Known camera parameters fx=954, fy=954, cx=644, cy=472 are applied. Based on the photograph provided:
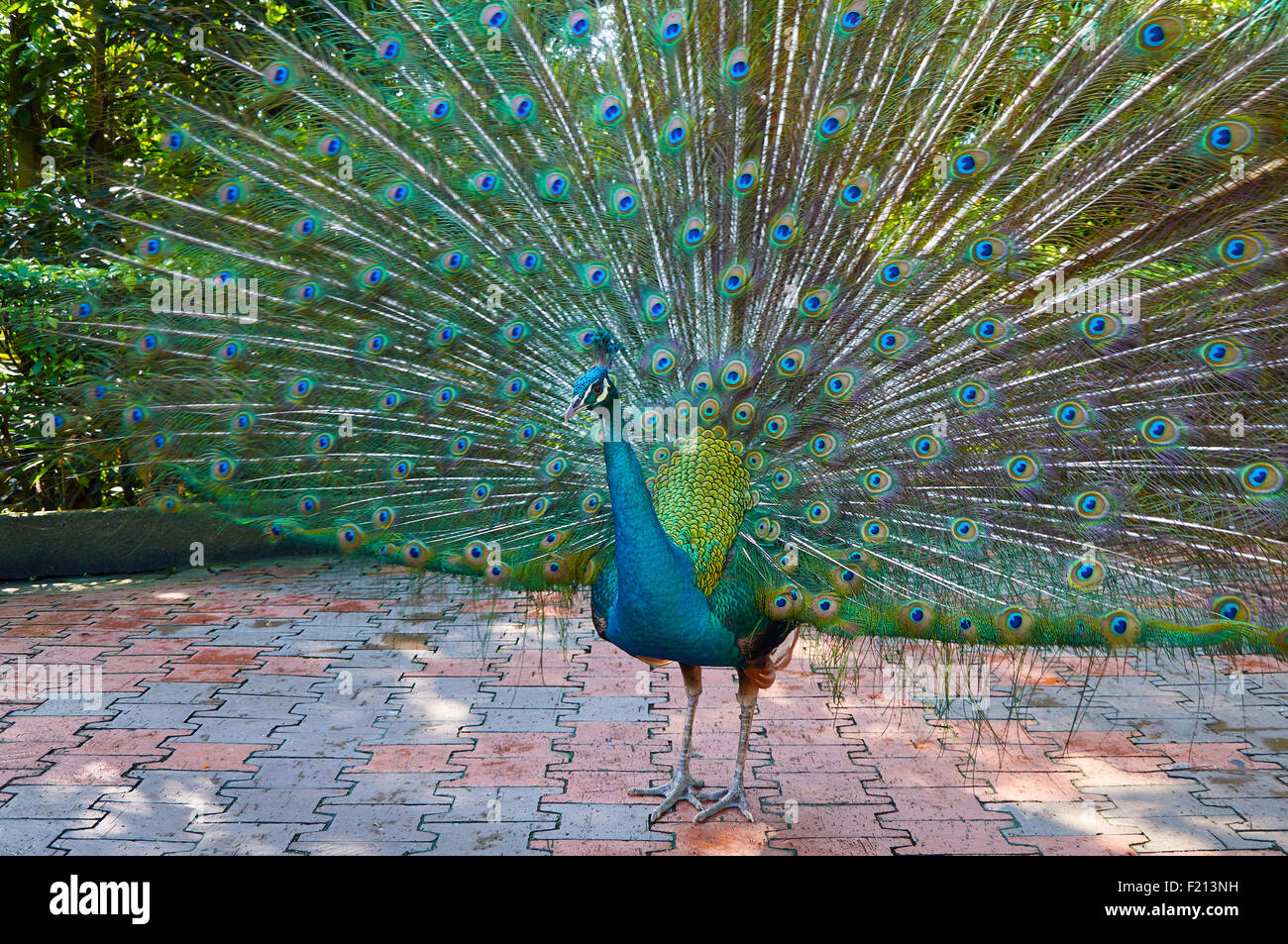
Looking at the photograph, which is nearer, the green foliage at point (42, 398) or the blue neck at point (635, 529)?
the blue neck at point (635, 529)

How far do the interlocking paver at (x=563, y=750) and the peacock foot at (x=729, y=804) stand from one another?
4cm

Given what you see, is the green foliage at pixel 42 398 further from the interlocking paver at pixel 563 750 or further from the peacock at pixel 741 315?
the interlocking paver at pixel 563 750

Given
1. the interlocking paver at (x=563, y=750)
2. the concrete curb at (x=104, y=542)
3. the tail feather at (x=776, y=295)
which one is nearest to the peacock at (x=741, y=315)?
the tail feather at (x=776, y=295)

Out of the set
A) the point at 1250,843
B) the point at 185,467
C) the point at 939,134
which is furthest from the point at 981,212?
the point at 185,467

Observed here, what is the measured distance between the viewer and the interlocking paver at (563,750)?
10.3 feet

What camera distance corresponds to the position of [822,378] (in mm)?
2902

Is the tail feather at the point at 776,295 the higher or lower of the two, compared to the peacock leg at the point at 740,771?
higher

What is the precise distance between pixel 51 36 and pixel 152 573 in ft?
11.4

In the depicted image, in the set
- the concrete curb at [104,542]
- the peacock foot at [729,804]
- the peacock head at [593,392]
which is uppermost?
the peacock head at [593,392]

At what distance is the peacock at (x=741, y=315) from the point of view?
8.46ft

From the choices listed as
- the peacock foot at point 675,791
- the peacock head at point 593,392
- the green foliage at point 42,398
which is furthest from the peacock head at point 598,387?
the green foliage at point 42,398

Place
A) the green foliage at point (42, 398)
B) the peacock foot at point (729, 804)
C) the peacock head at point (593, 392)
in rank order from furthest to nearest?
the green foliage at point (42, 398), the peacock foot at point (729, 804), the peacock head at point (593, 392)

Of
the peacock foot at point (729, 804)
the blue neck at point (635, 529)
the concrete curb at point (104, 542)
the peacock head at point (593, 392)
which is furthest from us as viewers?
the concrete curb at point (104, 542)

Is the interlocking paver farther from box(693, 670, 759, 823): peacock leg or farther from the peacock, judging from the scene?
the peacock
